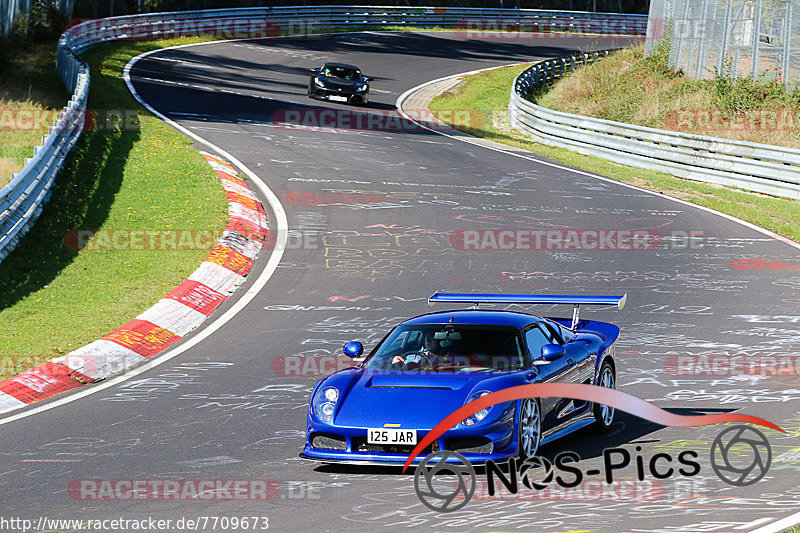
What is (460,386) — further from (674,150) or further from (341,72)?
(341,72)

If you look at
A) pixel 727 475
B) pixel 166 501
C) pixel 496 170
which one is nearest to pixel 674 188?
pixel 496 170

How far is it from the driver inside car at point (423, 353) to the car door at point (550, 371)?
0.79m

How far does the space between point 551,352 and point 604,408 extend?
1.14 m

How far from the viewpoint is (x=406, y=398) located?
27.0 ft

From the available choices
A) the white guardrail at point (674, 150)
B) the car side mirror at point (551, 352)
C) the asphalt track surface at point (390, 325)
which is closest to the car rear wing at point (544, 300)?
the car side mirror at point (551, 352)

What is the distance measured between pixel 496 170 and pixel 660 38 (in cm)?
1865

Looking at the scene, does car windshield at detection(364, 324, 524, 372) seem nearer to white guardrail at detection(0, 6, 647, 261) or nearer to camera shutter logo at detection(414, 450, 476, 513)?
camera shutter logo at detection(414, 450, 476, 513)

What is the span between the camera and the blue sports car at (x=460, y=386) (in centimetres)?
790

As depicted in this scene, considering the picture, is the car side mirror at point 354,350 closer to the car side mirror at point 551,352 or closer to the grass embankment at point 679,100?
the car side mirror at point 551,352

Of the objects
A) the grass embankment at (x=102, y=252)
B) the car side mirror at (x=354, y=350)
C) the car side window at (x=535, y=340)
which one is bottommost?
the grass embankment at (x=102, y=252)

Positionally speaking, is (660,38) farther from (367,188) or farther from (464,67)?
(367,188)

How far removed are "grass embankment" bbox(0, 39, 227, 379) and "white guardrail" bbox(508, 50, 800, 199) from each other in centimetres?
1147

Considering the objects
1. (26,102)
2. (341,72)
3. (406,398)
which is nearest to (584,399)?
(406,398)

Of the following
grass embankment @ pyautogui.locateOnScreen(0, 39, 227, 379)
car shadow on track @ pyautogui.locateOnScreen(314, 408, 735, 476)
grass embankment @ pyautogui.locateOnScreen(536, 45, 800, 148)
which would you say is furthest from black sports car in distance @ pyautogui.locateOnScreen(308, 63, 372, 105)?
car shadow on track @ pyautogui.locateOnScreen(314, 408, 735, 476)
